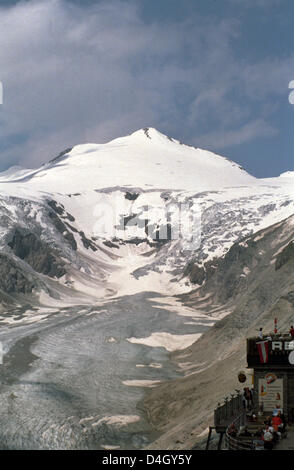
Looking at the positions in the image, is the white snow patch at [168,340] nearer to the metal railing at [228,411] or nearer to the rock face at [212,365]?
the rock face at [212,365]

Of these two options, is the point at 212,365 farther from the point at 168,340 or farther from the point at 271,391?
the point at 271,391

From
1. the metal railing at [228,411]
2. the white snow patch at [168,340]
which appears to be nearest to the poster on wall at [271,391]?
the metal railing at [228,411]

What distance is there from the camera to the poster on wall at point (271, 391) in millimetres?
43281

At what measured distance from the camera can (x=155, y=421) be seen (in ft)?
246

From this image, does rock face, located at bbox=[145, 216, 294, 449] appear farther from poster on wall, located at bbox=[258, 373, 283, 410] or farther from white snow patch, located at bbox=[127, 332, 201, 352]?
poster on wall, located at bbox=[258, 373, 283, 410]

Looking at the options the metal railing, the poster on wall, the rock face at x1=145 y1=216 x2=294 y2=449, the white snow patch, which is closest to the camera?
the metal railing

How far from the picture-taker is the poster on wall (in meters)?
43.3

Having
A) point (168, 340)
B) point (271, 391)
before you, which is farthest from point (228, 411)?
point (168, 340)

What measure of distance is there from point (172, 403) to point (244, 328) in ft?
135

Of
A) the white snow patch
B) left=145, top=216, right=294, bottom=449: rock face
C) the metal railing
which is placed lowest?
the white snow patch

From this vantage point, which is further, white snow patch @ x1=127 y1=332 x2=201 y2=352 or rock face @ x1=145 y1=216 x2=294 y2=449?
white snow patch @ x1=127 y1=332 x2=201 y2=352

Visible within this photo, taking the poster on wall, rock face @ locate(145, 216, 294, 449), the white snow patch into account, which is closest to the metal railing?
the poster on wall

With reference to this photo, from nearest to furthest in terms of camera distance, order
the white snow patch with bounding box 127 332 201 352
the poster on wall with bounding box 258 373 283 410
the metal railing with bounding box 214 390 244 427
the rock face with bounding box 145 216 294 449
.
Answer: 1. the metal railing with bounding box 214 390 244 427
2. the poster on wall with bounding box 258 373 283 410
3. the rock face with bounding box 145 216 294 449
4. the white snow patch with bounding box 127 332 201 352

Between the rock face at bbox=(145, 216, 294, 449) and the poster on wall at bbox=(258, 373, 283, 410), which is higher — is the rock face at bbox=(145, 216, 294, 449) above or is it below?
below
